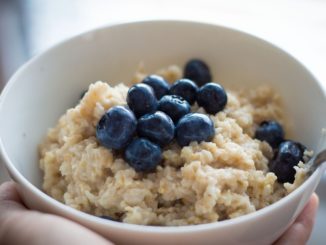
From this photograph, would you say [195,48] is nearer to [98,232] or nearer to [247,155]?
[247,155]

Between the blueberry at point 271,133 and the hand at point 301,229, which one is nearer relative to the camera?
the hand at point 301,229

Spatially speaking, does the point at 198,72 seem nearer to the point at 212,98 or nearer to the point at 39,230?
the point at 212,98

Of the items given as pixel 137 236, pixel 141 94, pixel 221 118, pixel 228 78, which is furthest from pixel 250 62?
pixel 137 236

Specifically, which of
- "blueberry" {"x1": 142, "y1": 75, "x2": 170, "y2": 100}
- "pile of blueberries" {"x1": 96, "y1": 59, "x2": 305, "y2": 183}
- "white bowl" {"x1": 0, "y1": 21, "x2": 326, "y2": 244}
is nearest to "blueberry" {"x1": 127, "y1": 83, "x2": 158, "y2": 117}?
"pile of blueberries" {"x1": 96, "y1": 59, "x2": 305, "y2": 183}

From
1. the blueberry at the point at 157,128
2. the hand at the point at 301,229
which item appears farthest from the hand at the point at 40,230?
the hand at the point at 301,229

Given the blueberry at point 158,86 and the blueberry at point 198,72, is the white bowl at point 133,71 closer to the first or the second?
the blueberry at point 198,72

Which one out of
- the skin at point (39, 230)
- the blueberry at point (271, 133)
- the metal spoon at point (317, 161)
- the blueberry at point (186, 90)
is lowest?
the skin at point (39, 230)

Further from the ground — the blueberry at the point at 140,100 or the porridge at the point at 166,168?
the blueberry at the point at 140,100
